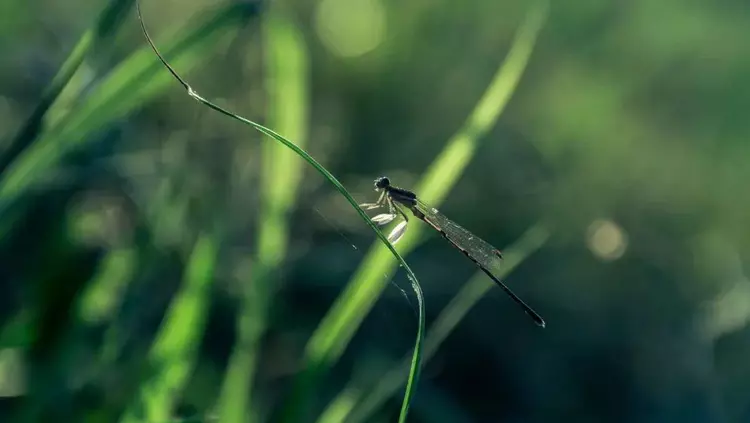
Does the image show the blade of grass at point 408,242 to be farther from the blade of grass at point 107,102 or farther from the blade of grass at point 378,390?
the blade of grass at point 107,102

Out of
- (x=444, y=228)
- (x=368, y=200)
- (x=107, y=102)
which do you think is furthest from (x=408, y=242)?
(x=368, y=200)

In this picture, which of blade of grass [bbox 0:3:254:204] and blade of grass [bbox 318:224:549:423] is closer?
blade of grass [bbox 0:3:254:204]

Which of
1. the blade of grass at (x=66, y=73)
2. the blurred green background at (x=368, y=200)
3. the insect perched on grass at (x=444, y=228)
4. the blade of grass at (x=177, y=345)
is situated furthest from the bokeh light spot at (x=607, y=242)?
the blade of grass at (x=66, y=73)

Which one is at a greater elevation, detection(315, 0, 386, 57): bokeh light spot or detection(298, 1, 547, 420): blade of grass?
detection(315, 0, 386, 57): bokeh light spot

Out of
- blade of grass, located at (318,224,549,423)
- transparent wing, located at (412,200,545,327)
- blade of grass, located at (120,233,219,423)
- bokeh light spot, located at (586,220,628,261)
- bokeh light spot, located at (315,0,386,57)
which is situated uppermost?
bokeh light spot, located at (315,0,386,57)

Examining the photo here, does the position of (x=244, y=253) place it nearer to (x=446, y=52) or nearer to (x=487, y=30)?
(x=446, y=52)

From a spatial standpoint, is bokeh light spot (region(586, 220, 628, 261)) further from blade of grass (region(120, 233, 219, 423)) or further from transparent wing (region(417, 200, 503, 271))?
blade of grass (region(120, 233, 219, 423))

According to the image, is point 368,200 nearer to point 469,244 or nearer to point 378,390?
point 469,244

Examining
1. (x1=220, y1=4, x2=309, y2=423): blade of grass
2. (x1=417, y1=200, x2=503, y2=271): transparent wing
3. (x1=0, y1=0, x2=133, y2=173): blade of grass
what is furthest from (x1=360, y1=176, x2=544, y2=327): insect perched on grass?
(x1=0, y1=0, x2=133, y2=173): blade of grass
